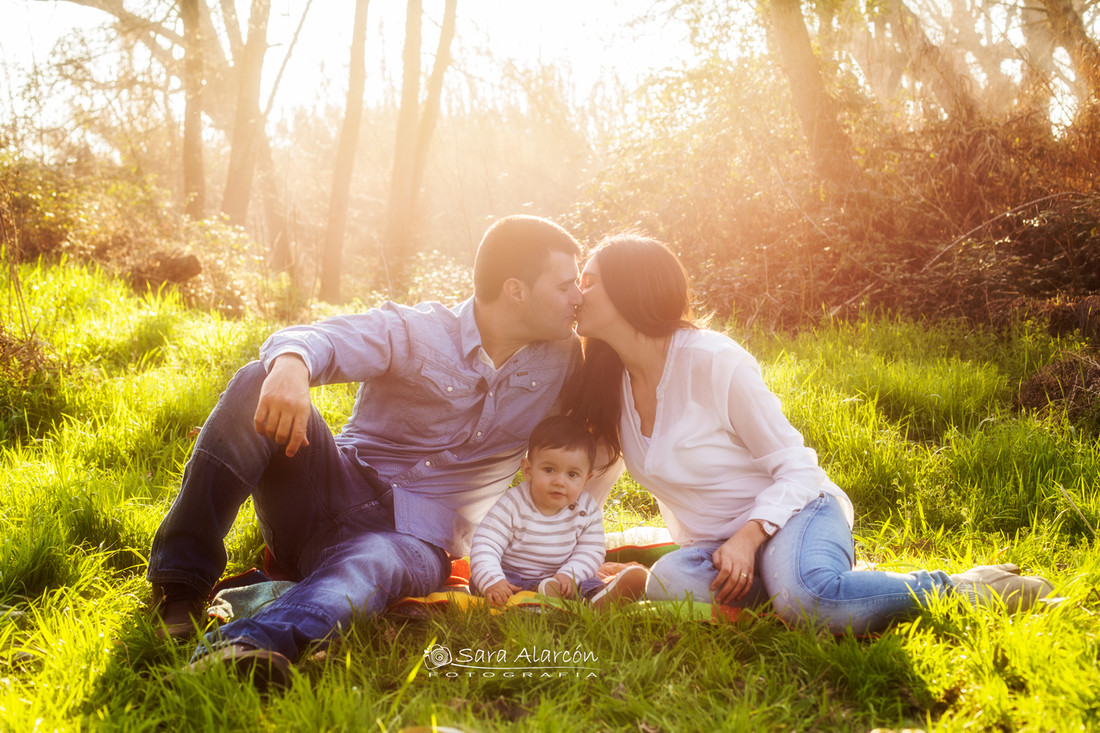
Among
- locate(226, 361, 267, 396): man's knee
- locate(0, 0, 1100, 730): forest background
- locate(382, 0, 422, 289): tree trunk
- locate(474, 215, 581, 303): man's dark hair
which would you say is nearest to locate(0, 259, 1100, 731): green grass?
locate(0, 0, 1100, 730): forest background

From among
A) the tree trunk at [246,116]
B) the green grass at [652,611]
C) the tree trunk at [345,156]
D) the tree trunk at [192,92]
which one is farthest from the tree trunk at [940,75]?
the tree trunk at [192,92]

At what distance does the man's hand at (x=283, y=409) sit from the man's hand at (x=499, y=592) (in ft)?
2.83

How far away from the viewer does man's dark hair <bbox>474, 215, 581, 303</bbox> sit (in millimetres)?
2971

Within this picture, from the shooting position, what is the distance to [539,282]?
9.68 feet

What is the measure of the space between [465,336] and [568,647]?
128 centimetres

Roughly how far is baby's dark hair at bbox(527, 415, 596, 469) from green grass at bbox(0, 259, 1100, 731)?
65 centimetres

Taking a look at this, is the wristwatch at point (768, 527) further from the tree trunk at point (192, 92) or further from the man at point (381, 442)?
the tree trunk at point (192, 92)

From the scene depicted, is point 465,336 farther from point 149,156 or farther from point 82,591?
point 149,156

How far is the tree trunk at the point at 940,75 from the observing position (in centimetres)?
700

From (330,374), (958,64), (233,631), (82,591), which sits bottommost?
(82,591)

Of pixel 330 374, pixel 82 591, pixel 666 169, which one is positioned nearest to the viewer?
pixel 330 374

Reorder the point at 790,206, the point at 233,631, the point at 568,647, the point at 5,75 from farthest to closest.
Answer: the point at 790,206 → the point at 5,75 → the point at 568,647 → the point at 233,631

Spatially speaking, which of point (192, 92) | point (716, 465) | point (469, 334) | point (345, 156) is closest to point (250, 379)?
point (469, 334)

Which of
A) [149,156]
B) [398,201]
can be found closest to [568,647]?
[398,201]
